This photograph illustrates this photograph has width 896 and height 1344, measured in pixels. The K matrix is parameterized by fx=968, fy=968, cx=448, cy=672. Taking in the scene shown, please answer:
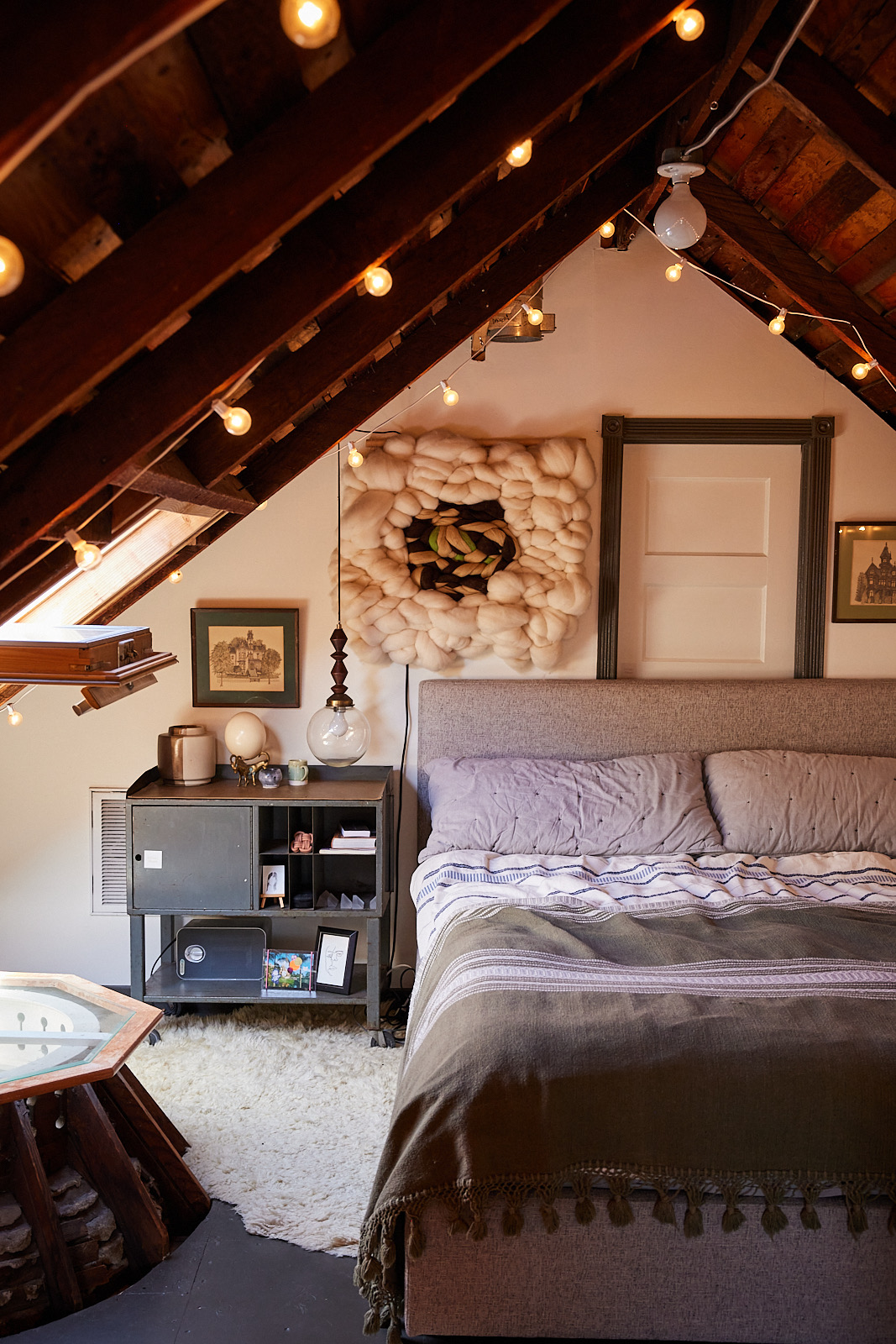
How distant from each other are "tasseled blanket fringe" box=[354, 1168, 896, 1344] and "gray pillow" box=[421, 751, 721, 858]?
158cm

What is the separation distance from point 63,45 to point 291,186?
0.55 meters

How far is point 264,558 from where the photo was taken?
157 inches

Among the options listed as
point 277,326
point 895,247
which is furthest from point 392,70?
point 895,247

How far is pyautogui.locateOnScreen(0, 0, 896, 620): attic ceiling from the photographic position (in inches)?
47.7

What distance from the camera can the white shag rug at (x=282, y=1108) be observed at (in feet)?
8.45

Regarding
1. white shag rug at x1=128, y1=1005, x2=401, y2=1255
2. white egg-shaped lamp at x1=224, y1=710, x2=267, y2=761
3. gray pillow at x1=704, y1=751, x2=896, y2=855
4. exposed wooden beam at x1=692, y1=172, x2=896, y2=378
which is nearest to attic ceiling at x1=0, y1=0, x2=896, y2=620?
exposed wooden beam at x1=692, y1=172, x2=896, y2=378

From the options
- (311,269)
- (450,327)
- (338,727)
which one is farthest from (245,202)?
(338,727)

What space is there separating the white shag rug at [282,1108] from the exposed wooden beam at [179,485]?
5.89ft

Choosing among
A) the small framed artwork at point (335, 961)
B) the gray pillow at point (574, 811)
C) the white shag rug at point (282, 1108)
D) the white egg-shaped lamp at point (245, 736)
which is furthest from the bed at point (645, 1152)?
the white egg-shaped lamp at point (245, 736)

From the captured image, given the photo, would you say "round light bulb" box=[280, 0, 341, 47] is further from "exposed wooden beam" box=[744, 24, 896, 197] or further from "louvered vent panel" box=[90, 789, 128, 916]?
"louvered vent panel" box=[90, 789, 128, 916]

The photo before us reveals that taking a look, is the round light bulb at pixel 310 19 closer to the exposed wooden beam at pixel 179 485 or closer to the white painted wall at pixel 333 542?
the exposed wooden beam at pixel 179 485

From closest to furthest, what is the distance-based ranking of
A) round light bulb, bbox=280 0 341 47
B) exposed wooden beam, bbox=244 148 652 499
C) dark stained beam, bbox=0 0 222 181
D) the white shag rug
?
dark stained beam, bbox=0 0 222 181 < round light bulb, bbox=280 0 341 47 < the white shag rug < exposed wooden beam, bbox=244 148 652 499

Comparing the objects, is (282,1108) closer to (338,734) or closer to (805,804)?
(338,734)

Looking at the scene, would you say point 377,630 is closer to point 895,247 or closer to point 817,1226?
point 895,247
